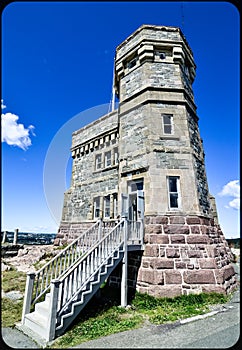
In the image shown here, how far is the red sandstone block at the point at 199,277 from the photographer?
6.68m

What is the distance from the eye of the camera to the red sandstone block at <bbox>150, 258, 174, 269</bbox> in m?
6.82

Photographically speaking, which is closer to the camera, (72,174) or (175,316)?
(175,316)

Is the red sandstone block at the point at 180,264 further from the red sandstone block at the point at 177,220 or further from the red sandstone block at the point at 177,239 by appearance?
the red sandstone block at the point at 177,220

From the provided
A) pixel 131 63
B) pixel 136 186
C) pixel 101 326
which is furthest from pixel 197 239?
pixel 131 63

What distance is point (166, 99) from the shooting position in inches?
360

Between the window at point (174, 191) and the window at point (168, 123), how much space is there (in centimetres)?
217

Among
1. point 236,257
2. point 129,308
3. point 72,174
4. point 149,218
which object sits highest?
point 72,174

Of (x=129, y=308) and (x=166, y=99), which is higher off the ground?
(x=166, y=99)

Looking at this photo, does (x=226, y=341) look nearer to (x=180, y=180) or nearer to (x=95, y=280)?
(x=95, y=280)

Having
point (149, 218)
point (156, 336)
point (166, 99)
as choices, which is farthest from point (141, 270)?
point (166, 99)

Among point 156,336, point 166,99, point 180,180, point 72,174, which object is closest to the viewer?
point 156,336

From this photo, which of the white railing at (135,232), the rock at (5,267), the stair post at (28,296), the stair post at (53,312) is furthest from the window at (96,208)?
the stair post at (53,312)

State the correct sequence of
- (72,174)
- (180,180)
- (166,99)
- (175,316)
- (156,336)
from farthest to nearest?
(72,174), (166,99), (180,180), (175,316), (156,336)

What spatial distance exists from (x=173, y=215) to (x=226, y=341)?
13.0 feet
